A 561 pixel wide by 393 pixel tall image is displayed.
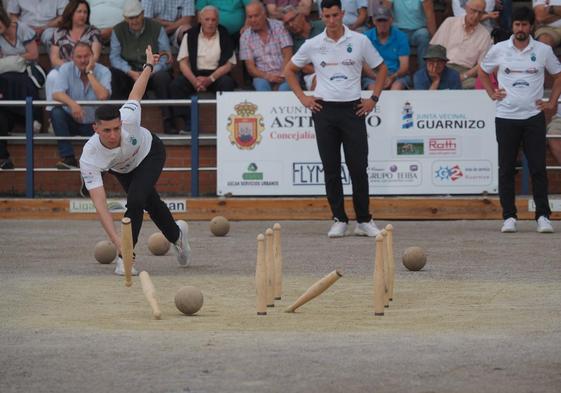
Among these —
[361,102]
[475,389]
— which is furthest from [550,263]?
[475,389]

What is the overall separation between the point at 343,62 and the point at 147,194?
11.7 ft

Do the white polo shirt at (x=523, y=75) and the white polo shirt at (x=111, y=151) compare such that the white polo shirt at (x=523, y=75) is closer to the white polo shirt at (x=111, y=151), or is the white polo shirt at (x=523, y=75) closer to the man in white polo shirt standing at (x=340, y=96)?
the man in white polo shirt standing at (x=340, y=96)

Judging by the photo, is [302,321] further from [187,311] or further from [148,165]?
[148,165]

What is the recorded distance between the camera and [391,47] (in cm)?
1752

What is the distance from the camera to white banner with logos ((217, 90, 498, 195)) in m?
16.6

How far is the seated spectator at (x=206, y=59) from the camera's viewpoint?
17.7 metres

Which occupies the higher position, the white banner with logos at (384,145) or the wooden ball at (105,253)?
the white banner with logos at (384,145)

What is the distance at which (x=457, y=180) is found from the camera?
16.7 m

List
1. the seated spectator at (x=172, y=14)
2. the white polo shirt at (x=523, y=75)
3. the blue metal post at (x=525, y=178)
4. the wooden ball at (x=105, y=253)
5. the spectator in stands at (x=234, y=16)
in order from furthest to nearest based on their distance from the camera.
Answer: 1. the seated spectator at (x=172, y=14)
2. the spectator in stands at (x=234, y=16)
3. the blue metal post at (x=525, y=178)
4. the white polo shirt at (x=523, y=75)
5. the wooden ball at (x=105, y=253)

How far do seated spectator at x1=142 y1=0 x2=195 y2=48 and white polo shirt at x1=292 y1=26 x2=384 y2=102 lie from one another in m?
4.51

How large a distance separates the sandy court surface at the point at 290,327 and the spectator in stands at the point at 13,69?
420cm

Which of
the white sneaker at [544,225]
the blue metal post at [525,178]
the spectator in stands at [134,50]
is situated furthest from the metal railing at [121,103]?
the white sneaker at [544,225]

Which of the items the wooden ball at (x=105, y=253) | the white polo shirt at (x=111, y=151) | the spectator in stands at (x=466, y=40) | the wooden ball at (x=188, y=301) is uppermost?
the spectator in stands at (x=466, y=40)

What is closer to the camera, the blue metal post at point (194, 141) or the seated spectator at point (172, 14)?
the blue metal post at point (194, 141)
